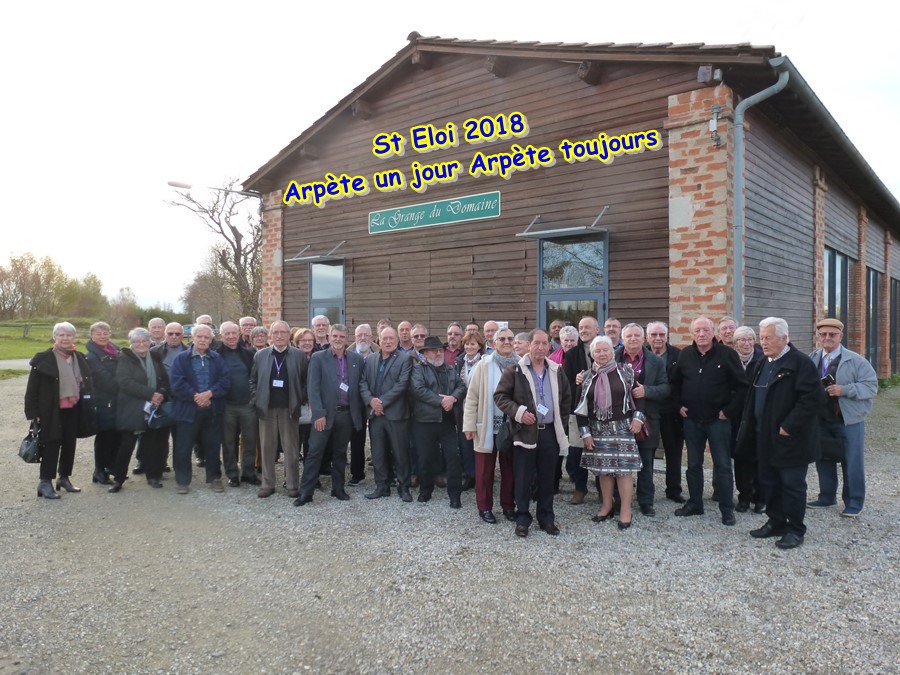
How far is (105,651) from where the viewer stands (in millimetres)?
→ 3068

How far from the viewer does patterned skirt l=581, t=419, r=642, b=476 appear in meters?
4.88

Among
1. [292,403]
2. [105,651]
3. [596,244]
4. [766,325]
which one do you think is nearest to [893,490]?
[766,325]

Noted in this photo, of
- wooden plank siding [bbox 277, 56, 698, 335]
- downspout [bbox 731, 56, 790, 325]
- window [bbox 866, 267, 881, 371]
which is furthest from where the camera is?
window [bbox 866, 267, 881, 371]

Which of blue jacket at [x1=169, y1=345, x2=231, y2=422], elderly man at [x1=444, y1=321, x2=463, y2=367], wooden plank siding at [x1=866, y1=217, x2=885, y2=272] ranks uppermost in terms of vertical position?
wooden plank siding at [x1=866, y1=217, x2=885, y2=272]

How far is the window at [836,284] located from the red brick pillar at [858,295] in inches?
14.1

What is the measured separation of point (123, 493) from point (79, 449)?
9.79 feet

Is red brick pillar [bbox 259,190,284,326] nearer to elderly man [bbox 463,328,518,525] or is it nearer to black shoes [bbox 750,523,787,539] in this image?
elderly man [bbox 463,328,518,525]

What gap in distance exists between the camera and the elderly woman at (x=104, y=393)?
6.12 meters

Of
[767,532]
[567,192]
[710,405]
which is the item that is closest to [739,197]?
[567,192]

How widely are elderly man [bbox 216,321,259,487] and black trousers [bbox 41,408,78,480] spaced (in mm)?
1440

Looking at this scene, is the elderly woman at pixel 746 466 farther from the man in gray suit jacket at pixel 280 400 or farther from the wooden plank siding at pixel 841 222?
the wooden plank siding at pixel 841 222

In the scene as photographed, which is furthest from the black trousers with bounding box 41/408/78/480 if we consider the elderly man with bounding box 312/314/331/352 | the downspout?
the downspout

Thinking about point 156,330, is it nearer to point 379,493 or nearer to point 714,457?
point 379,493

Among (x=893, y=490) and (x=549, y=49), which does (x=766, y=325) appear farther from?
(x=549, y=49)
